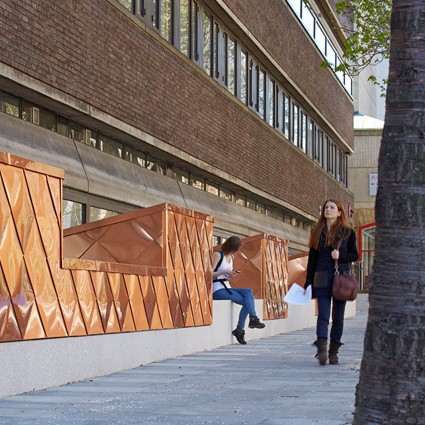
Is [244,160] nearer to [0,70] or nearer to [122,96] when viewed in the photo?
[122,96]

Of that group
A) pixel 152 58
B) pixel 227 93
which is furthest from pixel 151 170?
pixel 227 93

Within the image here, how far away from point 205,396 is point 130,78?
10345 mm

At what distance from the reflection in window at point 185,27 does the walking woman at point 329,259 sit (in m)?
10.6

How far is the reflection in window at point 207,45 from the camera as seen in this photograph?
24562 mm

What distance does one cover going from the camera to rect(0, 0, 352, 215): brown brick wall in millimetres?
15078

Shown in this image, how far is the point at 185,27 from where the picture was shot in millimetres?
23125

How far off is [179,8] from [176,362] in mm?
10844

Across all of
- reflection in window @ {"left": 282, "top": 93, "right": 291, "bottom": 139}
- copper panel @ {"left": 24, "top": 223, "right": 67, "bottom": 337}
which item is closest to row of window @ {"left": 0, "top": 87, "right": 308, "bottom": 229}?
copper panel @ {"left": 24, "top": 223, "right": 67, "bottom": 337}

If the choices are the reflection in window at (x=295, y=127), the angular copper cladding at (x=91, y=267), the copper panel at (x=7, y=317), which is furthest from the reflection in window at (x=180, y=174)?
the copper panel at (x=7, y=317)

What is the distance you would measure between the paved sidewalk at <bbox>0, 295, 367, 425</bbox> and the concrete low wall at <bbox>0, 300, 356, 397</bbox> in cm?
14

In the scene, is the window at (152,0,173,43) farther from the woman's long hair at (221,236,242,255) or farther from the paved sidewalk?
the paved sidewalk

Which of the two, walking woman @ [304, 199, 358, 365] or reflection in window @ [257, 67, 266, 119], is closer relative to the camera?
walking woman @ [304, 199, 358, 365]

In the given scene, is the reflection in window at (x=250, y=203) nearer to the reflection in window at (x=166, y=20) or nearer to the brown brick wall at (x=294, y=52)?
the brown brick wall at (x=294, y=52)

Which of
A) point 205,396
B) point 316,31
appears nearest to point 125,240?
point 205,396
